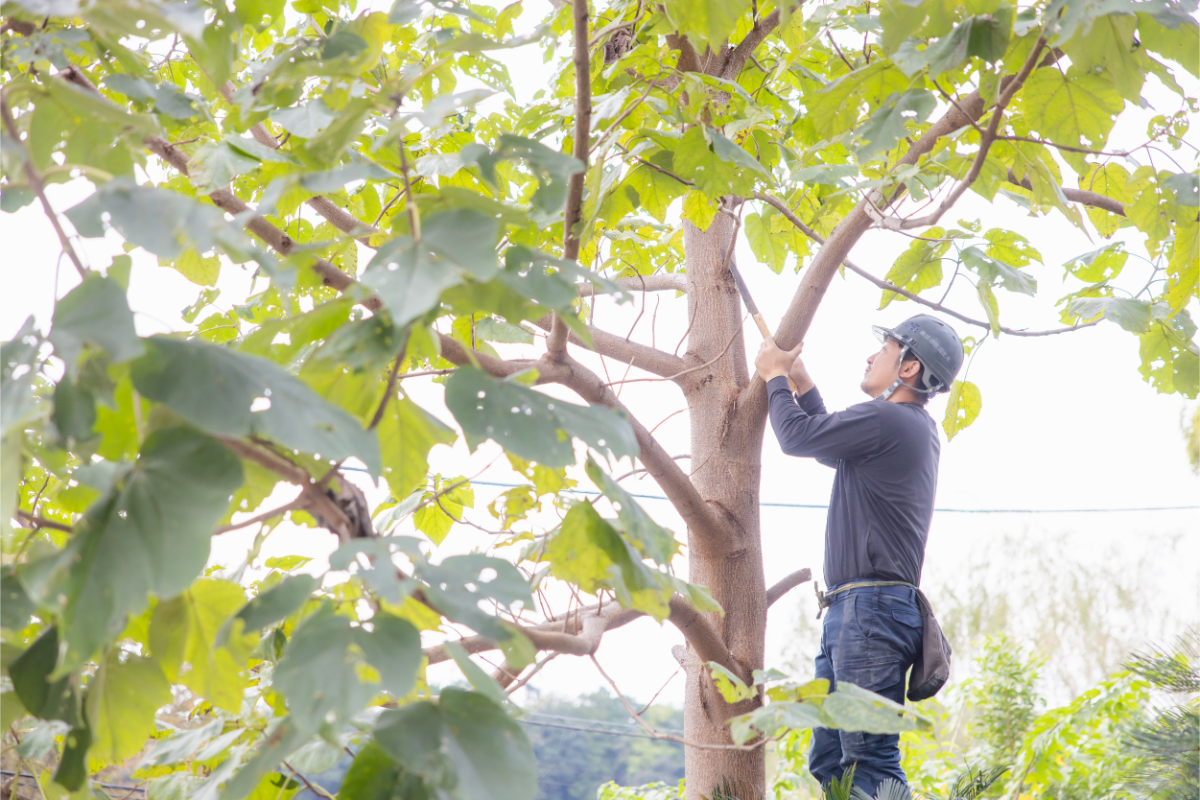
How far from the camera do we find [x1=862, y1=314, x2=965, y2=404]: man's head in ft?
6.33

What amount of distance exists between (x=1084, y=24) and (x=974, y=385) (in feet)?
4.06

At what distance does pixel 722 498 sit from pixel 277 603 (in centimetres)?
141

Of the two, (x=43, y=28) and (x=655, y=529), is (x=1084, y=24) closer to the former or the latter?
(x=655, y=529)

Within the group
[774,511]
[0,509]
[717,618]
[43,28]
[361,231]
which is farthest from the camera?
[774,511]

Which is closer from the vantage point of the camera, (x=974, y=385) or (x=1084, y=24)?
(x=1084, y=24)

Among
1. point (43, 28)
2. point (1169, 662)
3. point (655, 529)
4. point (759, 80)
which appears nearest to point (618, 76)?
point (759, 80)

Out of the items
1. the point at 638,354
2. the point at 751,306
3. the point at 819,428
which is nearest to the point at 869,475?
the point at 819,428

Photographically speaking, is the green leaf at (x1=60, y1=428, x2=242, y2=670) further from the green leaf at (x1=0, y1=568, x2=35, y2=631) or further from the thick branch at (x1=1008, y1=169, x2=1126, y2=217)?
the thick branch at (x1=1008, y1=169, x2=1126, y2=217)

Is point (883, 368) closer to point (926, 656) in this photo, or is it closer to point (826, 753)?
point (926, 656)

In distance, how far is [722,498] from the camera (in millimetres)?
1816

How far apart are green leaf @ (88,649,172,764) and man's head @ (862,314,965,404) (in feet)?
5.58

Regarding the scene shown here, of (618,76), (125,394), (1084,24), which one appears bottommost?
(125,394)

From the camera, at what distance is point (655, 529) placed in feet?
2.43

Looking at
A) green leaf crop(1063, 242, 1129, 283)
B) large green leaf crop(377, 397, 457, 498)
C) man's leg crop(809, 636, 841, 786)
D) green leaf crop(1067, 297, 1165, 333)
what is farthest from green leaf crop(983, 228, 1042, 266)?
large green leaf crop(377, 397, 457, 498)
